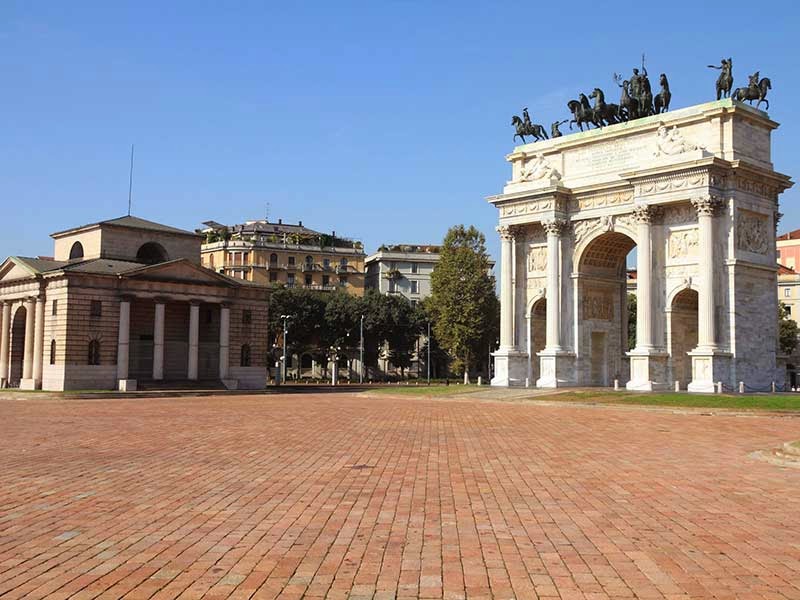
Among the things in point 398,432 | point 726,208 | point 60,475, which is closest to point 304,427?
point 398,432

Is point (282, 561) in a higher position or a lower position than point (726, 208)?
lower

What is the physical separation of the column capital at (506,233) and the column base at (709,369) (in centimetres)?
1644

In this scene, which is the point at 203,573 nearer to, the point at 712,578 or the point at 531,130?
the point at 712,578

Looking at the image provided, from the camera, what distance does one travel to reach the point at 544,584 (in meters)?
7.41

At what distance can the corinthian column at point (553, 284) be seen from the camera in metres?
55.8

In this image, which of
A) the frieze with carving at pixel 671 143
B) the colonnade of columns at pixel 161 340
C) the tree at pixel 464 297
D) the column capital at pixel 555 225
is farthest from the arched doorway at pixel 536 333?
the colonnade of columns at pixel 161 340

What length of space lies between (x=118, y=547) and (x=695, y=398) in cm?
3439

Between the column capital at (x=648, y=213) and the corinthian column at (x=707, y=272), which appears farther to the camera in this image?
the column capital at (x=648, y=213)

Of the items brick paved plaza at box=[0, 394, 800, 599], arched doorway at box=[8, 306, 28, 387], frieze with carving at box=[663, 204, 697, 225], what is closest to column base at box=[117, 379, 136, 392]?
arched doorway at box=[8, 306, 28, 387]

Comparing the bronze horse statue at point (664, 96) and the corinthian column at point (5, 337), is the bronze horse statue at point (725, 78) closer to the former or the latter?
the bronze horse statue at point (664, 96)

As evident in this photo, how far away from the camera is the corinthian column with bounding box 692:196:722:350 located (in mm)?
47688

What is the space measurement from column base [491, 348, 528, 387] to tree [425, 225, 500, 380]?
72.2 feet

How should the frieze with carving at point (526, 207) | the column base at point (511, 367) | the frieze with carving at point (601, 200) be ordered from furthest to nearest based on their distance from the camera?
the column base at point (511, 367), the frieze with carving at point (526, 207), the frieze with carving at point (601, 200)

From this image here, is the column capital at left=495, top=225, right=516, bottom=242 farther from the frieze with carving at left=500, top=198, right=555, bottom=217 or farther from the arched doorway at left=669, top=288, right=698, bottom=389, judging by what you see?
the arched doorway at left=669, top=288, right=698, bottom=389
